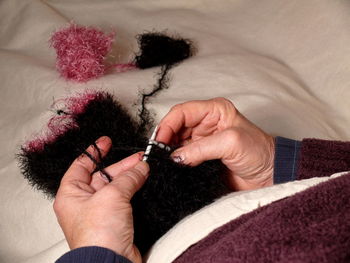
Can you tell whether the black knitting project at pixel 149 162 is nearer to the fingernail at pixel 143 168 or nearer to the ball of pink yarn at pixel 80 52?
the fingernail at pixel 143 168

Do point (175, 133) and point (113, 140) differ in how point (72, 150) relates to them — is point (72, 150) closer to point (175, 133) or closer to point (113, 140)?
point (113, 140)

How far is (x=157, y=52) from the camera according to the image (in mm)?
Answer: 1006

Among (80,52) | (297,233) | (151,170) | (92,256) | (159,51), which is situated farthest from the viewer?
(159,51)

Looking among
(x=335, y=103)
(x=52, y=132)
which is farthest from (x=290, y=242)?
(x=335, y=103)

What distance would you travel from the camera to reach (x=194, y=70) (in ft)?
3.27

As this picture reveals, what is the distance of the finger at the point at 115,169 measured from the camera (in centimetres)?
67

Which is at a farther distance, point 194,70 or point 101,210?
point 194,70

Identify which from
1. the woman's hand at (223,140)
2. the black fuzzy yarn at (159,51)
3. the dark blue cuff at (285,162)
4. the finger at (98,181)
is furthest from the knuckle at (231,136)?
the black fuzzy yarn at (159,51)

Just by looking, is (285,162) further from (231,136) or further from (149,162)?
(149,162)

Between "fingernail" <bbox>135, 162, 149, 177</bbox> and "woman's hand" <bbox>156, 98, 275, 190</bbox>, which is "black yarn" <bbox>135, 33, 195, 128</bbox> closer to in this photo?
"woman's hand" <bbox>156, 98, 275, 190</bbox>

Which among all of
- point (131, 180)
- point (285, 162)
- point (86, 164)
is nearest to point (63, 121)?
point (86, 164)

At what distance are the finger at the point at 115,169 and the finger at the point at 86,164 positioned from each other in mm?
14

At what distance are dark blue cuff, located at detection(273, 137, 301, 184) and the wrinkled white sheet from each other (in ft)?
0.41

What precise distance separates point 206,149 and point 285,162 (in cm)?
20
